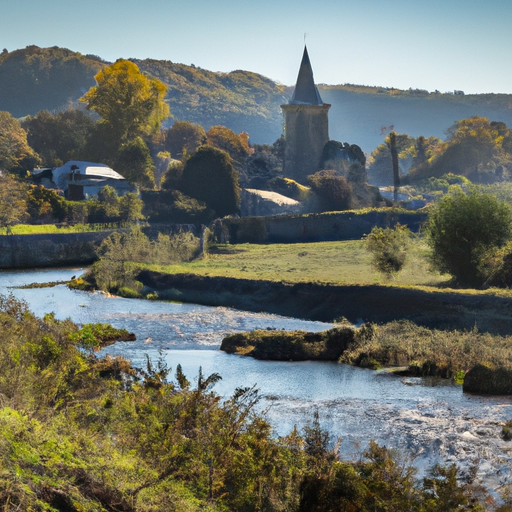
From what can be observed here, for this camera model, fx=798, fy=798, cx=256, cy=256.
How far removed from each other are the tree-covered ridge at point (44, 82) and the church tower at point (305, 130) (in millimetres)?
112633

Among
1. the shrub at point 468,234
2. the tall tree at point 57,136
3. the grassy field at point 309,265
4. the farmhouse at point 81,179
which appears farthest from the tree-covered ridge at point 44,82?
the shrub at point 468,234

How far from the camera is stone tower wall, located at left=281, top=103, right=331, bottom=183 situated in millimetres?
89250

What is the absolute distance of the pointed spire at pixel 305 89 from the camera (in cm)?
8950

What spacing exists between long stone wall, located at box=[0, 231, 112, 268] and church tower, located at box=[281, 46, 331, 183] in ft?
136

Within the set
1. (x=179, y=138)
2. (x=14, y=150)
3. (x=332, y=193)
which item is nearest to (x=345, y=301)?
(x=332, y=193)

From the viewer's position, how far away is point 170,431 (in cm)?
1203

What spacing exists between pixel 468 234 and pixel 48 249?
27146mm

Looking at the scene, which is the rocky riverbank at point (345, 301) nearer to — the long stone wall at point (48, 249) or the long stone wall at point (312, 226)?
the long stone wall at point (48, 249)

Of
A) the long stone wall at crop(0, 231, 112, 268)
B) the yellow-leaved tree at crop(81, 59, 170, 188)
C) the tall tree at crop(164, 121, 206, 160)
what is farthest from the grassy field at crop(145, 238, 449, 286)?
the tall tree at crop(164, 121, 206, 160)

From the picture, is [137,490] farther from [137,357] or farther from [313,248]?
[313,248]

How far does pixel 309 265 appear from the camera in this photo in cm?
4166

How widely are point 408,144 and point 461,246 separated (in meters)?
115

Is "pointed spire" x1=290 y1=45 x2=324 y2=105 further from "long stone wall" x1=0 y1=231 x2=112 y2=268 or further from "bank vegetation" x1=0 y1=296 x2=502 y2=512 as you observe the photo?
"bank vegetation" x1=0 y1=296 x2=502 y2=512

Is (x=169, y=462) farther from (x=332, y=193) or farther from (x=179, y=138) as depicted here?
(x=179, y=138)
